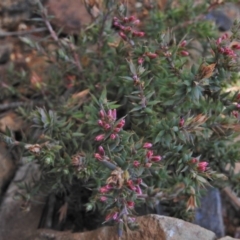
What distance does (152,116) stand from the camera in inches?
97.6

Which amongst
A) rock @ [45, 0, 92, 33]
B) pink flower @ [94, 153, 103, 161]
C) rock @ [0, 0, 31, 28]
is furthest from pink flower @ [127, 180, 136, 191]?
rock @ [0, 0, 31, 28]

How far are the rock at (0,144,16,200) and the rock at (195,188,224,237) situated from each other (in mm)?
1302

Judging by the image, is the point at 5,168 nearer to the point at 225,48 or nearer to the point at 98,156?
the point at 98,156

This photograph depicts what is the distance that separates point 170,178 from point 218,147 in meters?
0.34

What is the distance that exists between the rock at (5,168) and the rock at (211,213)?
4.27 ft

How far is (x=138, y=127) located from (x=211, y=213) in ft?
3.16

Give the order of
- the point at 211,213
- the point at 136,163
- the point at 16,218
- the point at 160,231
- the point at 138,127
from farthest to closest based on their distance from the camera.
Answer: the point at 211,213 → the point at 16,218 → the point at 138,127 → the point at 160,231 → the point at 136,163

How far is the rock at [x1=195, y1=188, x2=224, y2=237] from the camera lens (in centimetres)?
309

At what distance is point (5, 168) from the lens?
3.14 metres

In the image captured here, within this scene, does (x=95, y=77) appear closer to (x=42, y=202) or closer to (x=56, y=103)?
(x=56, y=103)

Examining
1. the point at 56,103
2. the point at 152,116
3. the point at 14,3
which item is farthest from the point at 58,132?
the point at 14,3

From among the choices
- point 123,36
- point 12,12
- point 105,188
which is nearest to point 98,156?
point 105,188

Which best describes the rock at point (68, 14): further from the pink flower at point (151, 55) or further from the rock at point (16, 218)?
the pink flower at point (151, 55)

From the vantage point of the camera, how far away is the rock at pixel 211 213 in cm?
309
